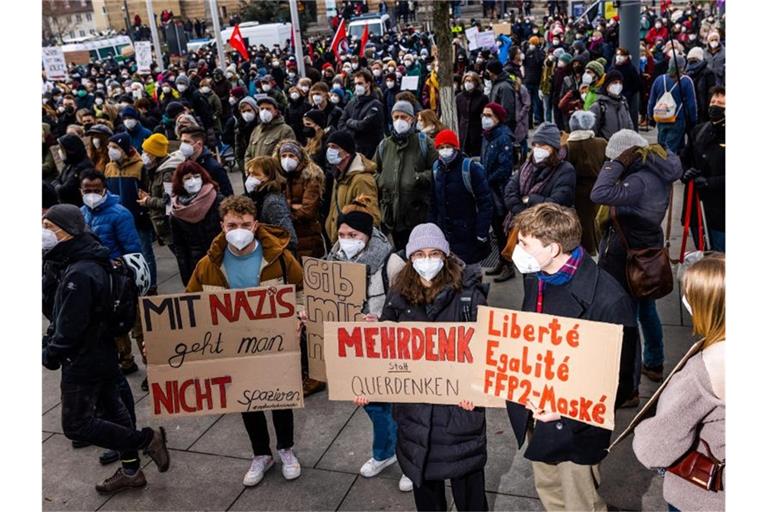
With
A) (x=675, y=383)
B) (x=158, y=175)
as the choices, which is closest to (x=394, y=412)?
(x=675, y=383)

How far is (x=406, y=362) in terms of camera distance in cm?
349

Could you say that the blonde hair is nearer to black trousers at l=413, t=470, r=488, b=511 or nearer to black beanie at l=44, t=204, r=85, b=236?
black trousers at l=413, t=470, r=488, b=511

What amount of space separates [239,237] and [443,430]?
1.77m

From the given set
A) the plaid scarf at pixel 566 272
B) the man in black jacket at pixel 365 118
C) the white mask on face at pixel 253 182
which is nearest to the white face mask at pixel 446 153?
the white mask on face at pixel 253 182

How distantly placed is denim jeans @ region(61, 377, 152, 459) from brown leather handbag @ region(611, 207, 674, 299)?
3202 mm

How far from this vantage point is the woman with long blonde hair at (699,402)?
7.98 feet

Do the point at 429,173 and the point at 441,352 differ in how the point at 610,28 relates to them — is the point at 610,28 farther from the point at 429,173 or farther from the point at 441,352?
the point at 441,352

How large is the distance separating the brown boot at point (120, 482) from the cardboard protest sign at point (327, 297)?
1260 mm

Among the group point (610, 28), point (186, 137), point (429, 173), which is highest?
point (610, 28)

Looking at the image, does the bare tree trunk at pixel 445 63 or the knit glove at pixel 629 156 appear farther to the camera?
the bare tree trunk at pixel 445 63

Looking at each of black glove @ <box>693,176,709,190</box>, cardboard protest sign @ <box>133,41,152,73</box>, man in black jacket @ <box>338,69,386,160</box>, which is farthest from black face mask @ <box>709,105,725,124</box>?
cardboard protest sign @ <box>133,41,152,73</box>

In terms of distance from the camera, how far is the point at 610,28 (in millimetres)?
20219

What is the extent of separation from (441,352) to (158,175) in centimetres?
433

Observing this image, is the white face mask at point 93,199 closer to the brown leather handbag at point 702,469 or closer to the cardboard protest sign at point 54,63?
the brown leather handbag at point 702,469
